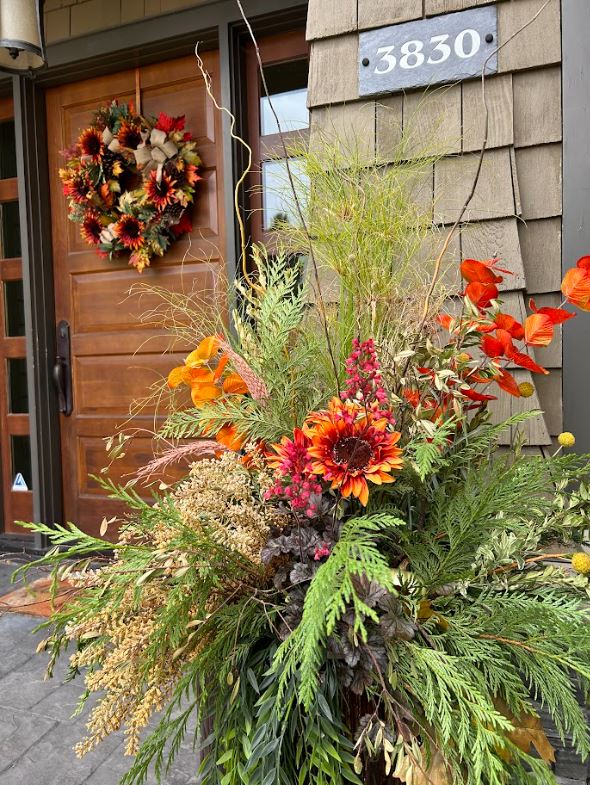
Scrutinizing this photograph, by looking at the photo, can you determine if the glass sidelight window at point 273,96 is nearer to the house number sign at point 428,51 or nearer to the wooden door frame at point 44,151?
the wooden door frame at point 44,151

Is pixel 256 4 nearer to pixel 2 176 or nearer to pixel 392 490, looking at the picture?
pixel 2 176

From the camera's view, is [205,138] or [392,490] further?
[205,138]

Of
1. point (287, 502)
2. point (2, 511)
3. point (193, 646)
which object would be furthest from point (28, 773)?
point (2, 511)

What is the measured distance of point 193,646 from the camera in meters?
0.69

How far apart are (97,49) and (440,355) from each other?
2470mm

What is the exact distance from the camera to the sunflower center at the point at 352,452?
63 centimetres

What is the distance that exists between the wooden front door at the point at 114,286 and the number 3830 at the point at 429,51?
1.26 metres

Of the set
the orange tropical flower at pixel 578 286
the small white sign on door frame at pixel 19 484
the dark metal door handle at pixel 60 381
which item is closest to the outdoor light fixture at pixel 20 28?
the dark metal door handle at pixel 60 381

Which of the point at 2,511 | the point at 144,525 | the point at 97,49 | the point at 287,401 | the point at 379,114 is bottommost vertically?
the point at 2,511

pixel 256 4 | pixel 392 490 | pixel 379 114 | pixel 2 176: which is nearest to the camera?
pixel 392 490

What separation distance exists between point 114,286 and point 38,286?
381mm

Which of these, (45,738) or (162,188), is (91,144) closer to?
(162,188)

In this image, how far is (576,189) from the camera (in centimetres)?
117

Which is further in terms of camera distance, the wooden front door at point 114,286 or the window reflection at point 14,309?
the window reflection at point 14,309
